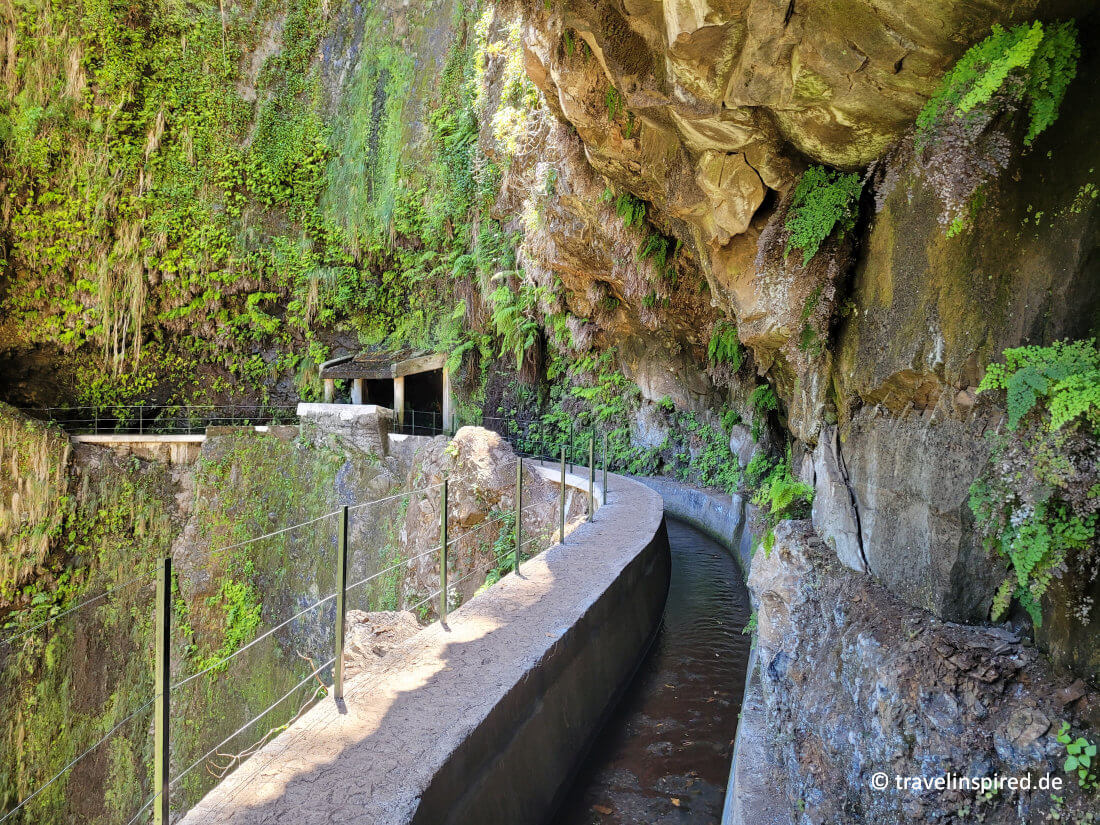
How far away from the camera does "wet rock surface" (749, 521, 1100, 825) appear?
2.87 m

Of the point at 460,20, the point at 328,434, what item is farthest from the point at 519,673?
the point at 460,20

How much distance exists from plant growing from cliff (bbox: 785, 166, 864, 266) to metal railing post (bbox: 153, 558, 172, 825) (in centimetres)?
485

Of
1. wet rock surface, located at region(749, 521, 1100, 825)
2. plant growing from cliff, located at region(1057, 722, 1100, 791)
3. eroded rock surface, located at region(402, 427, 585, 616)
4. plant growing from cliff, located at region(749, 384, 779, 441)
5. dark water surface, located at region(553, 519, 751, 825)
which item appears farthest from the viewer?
plant growing from cliff, located at region(749, 384, 779, 441)

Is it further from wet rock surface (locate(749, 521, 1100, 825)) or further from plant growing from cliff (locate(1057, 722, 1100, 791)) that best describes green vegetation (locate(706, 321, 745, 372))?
plant growing from cliff (locate(1057, 722, 1100, 791))

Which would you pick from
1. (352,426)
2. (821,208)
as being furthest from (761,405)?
(352,426)

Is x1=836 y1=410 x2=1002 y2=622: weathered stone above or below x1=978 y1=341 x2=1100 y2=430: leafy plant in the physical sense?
below

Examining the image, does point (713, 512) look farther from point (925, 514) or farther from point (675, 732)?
point (925, 514)

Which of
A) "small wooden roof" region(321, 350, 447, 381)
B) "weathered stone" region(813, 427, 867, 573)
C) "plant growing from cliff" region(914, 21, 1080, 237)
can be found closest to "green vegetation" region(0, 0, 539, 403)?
"small wooden roof" region(321, 350, 447, 381)

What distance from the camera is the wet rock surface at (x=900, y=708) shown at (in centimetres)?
287

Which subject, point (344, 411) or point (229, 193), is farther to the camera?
point (229, 193)

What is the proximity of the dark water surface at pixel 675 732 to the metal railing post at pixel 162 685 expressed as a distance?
274cm

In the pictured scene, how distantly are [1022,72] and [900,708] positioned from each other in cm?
339

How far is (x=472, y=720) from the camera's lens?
366 centimetres

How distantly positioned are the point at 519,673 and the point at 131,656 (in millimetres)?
15439
